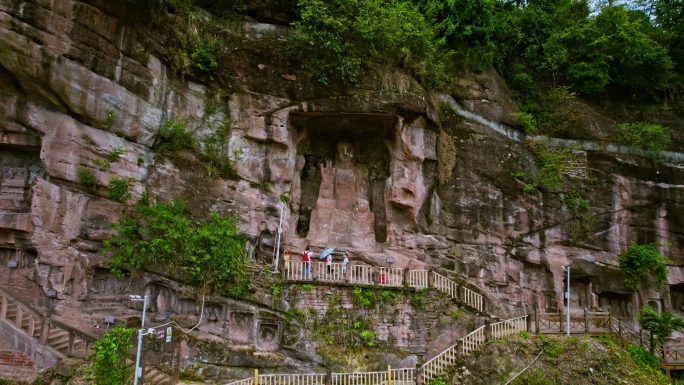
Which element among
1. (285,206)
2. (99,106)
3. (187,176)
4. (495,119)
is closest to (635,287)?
(495,119)

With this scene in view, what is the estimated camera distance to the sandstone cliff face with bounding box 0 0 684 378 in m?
14.8

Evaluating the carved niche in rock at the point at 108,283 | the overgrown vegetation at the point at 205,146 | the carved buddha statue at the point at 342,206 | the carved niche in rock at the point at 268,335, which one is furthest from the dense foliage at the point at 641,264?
the carved niche in rock at the point at 108,283

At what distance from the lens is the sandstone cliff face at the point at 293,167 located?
1477 cm

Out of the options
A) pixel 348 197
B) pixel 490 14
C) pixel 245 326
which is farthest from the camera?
pixel 490 14

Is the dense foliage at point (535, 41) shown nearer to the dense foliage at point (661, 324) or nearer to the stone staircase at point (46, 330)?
the dense foliage at point (661, 324)

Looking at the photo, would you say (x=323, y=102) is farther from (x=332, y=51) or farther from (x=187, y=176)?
(x=187, y=176)

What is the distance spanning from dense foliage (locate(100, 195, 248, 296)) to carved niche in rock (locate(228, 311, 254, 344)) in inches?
27.1

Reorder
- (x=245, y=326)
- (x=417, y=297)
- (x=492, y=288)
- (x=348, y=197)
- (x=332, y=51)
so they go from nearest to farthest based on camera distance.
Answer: (x=245, y=326), (x=417, y=297), (x=332, y=51), (x=492, y=288), (x=348, y=197)

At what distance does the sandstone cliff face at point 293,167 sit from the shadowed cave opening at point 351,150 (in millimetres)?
68

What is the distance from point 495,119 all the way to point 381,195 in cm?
632

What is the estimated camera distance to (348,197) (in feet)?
72.4

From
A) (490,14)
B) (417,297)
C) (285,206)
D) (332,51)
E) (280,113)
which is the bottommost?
(417,297)

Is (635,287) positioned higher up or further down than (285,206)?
further down

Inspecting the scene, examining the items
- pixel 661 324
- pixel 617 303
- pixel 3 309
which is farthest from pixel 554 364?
pixel 3 309
